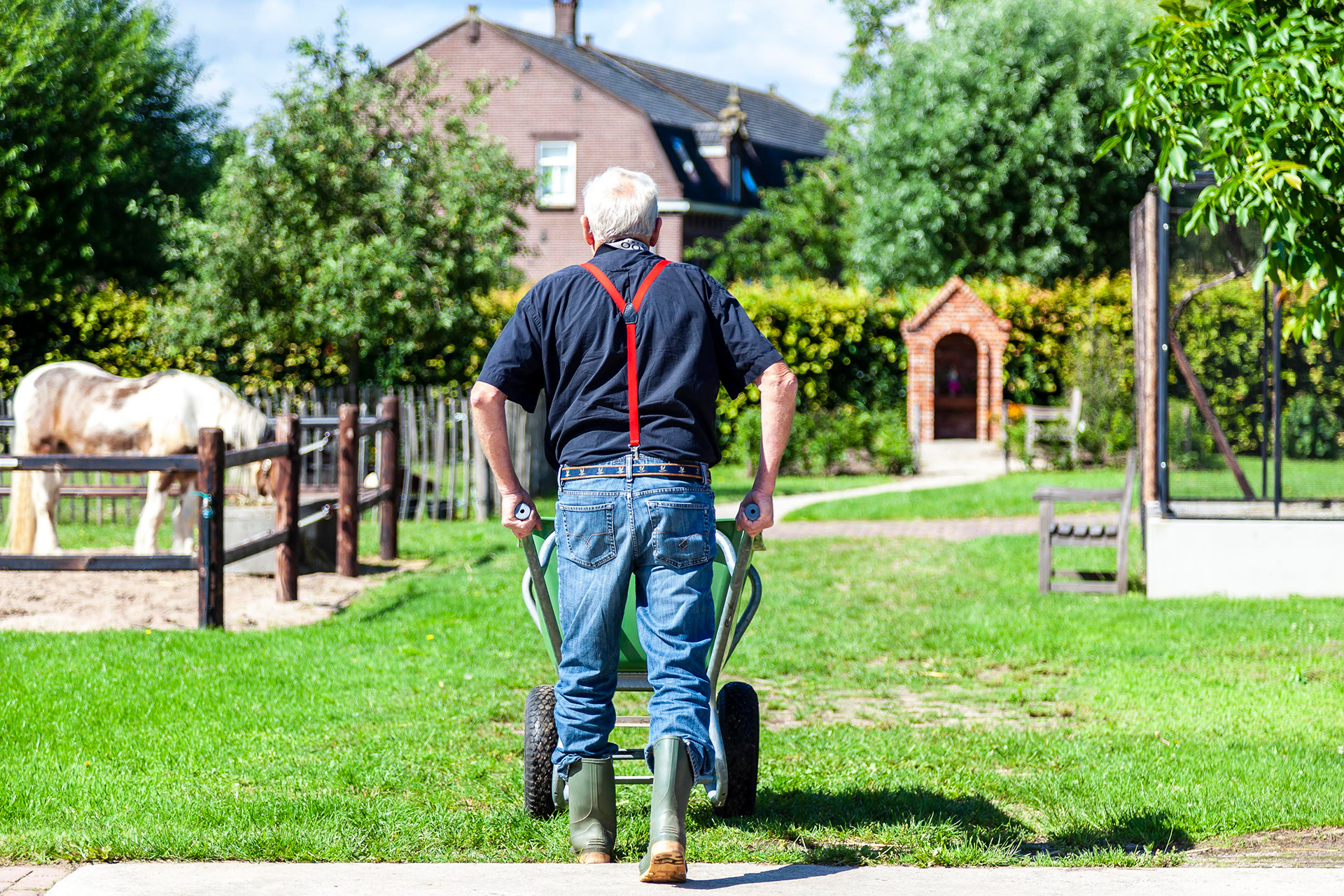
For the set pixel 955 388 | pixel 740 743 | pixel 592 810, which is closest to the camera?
pixel 592 810

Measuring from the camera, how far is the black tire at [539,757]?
4.27 m

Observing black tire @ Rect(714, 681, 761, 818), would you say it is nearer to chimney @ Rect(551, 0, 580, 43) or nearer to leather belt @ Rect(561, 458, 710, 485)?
leather belt @ Rect(561, 458, 710, 485)

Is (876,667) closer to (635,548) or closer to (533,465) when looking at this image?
(635,548)

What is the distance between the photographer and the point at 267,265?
52.0ft

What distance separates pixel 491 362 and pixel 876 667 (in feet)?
13.2

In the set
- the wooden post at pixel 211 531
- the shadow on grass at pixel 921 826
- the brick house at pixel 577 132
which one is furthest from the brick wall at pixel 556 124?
the shadow on grass at pixel 921 826

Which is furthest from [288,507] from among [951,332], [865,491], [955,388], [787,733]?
[955,388]

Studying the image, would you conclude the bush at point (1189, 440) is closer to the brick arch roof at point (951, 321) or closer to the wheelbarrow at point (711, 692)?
the wheelbarrow at point (711, 692)

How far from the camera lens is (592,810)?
381 cm

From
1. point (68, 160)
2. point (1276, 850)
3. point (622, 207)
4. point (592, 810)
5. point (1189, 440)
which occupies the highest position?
point (68, 160)

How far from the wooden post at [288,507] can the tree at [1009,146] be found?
67.3 ft

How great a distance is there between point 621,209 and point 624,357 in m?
0.46

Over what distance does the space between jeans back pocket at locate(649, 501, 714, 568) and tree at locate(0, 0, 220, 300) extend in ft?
45.2

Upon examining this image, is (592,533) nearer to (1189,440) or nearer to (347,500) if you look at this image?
(347,500)
